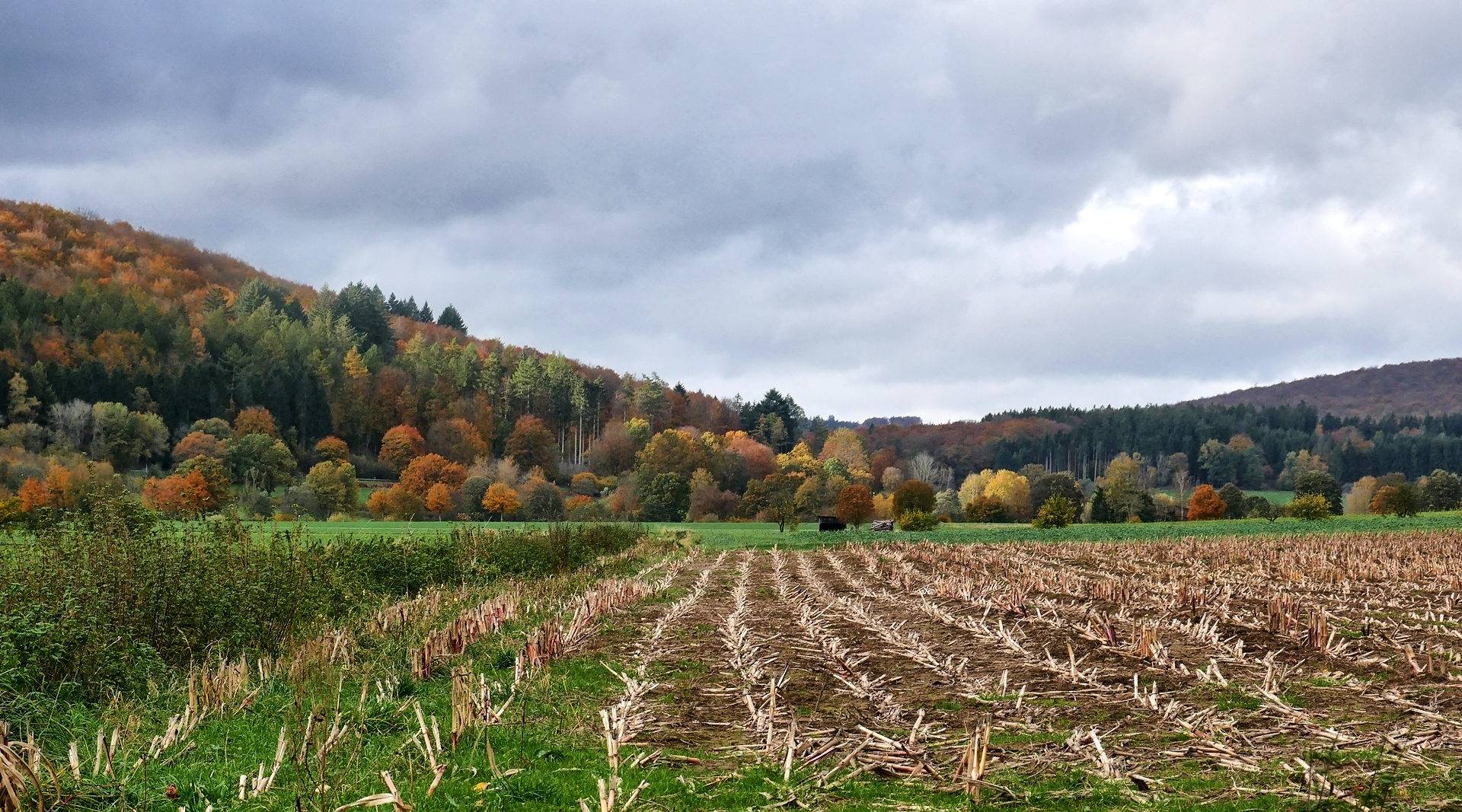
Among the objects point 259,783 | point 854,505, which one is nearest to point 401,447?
point 854,505

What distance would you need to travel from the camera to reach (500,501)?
98938mm

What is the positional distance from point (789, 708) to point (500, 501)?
9197 centimetres

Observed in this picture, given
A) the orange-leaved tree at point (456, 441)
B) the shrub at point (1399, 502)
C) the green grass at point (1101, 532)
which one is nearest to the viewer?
the green grass at point (1101, 532)

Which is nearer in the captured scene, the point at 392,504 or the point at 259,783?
the point at 259,783

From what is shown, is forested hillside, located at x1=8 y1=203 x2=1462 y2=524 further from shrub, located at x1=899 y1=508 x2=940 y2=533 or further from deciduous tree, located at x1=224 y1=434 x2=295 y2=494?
shrub, located at x1=899 y1=508 x2=940 y2=533

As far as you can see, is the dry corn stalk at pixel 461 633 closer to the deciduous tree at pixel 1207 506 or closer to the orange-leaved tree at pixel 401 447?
the deciduous tree at pixel 1207 506

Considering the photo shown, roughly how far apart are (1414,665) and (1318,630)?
2059mm

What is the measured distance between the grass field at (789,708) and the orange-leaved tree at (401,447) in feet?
352

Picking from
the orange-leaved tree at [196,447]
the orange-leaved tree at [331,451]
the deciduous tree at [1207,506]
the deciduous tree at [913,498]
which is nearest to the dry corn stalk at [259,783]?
the deciduous tree at [913,498]

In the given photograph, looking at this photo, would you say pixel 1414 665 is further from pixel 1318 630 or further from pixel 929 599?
pixel 929 599

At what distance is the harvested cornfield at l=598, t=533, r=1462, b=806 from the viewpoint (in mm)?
7805

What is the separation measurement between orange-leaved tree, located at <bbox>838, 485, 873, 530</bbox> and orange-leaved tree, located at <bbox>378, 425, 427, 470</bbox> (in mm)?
57512

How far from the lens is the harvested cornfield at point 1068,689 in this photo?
7.80m

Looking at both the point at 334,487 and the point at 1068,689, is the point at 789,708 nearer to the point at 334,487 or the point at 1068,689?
the point at 1068,689
